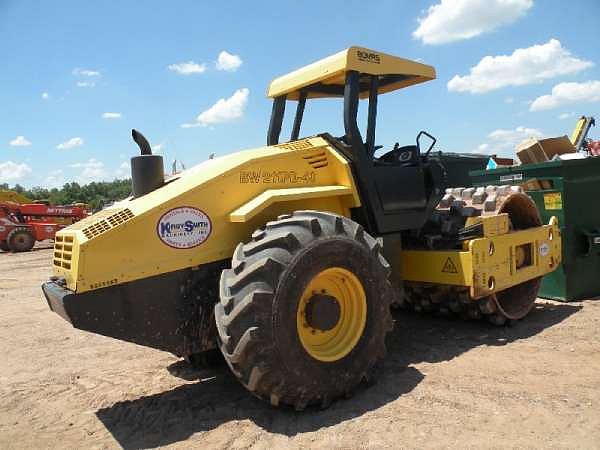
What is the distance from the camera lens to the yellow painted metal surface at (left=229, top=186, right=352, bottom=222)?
12.5ft

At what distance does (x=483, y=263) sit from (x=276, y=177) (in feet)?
7.14

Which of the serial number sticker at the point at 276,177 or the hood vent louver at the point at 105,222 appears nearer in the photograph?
the hood vent louver at the point at 105,222

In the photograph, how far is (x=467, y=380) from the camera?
3.97 metres

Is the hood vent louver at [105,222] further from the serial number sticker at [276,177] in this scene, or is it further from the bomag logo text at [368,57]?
the bomag logo text at [368,57]

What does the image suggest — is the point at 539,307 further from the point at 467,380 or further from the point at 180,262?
the point at 180,262

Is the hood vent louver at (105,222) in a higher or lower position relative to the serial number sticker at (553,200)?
lower

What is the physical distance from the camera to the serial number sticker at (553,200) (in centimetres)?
643

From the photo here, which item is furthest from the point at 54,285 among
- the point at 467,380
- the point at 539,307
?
the point at 539,307

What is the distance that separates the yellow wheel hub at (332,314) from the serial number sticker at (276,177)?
942 mm

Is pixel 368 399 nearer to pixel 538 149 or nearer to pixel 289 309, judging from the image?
pixel 289 309

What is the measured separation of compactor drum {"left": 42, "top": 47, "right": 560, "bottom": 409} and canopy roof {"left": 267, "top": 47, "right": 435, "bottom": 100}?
18mm

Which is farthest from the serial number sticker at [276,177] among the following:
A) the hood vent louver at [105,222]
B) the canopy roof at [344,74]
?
the canopy roof at [344,74]

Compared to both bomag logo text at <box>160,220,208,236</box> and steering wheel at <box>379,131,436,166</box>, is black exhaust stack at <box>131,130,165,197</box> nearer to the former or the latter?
bomag logo text at <box>160,220,208,236</box>

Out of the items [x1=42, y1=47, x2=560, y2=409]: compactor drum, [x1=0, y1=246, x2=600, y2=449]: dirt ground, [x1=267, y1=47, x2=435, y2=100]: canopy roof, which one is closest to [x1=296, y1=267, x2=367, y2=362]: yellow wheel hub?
[x1=42, y1=47, x2=560, y2=409]: compactor drum
